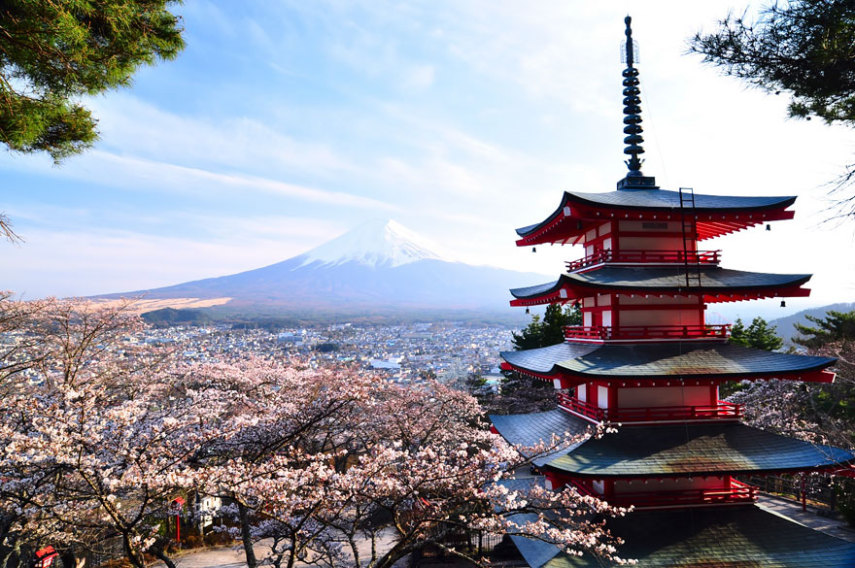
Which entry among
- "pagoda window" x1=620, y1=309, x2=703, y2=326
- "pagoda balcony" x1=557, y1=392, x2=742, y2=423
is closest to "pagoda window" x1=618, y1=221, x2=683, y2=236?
"pagoda window" x1=620, y1=309, x2=703, y2=326

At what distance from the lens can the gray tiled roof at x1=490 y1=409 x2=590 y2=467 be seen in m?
9.73

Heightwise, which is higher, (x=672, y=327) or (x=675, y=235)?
(x=675, y=235)

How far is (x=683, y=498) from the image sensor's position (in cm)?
Result: 851

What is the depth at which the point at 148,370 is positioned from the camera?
1833 centimetres

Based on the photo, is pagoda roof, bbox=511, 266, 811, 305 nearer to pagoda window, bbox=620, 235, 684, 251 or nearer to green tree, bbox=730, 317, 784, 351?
pagoda window, bbox=620, 235, 684, 251

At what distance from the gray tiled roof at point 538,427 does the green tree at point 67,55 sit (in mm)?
8889

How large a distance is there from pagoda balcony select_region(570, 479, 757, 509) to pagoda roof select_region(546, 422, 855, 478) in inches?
34.6

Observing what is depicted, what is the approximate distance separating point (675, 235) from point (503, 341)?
231ft

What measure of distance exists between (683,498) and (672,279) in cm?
422

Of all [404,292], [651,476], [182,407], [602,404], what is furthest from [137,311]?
[404,292]

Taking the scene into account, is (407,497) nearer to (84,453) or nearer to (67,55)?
(84,453)

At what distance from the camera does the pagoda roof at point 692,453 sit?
7688mm

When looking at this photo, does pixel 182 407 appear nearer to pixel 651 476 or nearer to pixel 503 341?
pixel 651 476

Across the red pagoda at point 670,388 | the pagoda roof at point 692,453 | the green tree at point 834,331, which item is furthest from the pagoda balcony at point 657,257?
the green tree at point 834,331
